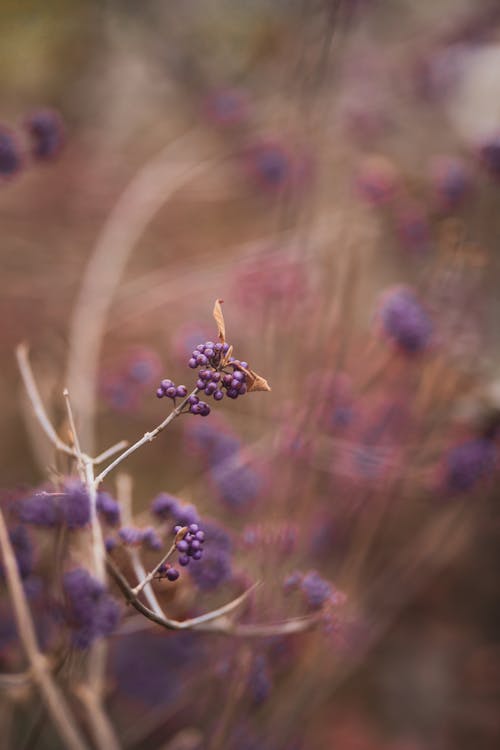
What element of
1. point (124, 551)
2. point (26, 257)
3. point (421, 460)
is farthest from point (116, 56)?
point (124, 551)

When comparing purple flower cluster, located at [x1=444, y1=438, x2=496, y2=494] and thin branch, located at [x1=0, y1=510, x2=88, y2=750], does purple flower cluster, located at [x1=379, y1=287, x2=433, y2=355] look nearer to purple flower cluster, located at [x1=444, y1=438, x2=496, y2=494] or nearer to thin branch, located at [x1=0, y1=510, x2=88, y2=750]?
purple flower cluster, located at [x1=444, y1=438, x2=496, y2=494]

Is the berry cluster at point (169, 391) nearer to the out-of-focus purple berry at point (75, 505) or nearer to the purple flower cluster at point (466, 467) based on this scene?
the out-of-focus purple berry at point (75, 505)

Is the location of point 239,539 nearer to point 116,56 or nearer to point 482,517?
point 482,517

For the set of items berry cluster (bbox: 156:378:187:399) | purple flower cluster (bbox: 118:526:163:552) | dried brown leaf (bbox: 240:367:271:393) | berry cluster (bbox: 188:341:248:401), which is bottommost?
dried brown leaf (bbox: 240:367:271:393)

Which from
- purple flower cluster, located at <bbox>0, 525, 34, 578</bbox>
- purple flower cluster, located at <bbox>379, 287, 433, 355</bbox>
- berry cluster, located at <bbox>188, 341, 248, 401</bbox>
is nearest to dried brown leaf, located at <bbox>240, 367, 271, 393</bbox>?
berry cluster, located at <bbox>188, 341, 248, 401</bbox>

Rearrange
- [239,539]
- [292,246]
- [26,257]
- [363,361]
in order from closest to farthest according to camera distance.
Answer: [239,539] < [363,361] < [292,246] < [26,257]

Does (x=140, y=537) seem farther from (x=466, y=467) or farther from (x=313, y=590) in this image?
(x=466, y=467)
